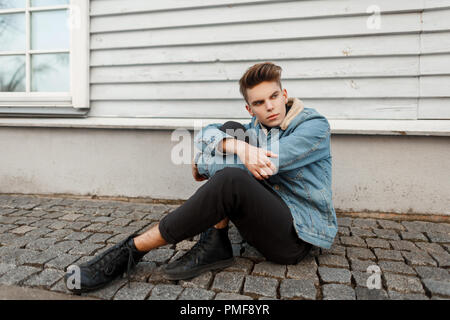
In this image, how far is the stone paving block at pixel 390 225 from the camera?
9.40 feet

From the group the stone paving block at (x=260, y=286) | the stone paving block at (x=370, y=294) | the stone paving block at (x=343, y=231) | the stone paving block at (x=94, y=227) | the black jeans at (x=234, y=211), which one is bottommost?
the stone paving block at (x=260, y=286)

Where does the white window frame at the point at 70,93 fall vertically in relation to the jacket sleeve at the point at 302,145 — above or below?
above

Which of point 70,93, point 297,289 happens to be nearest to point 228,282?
point 297,289

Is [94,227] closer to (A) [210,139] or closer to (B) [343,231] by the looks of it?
(A) [210,139]

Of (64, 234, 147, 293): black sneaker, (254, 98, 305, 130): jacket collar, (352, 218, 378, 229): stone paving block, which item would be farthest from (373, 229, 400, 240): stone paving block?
(64, 234, 147, 293): black sneaker

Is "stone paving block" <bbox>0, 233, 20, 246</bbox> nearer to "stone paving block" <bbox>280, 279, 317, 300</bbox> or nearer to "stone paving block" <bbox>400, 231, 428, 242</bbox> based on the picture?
"stone paving block" <bbox>280, 279, 317, 300</bbox>

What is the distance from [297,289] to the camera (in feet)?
5.87

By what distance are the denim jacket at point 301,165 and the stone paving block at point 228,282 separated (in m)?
0.45

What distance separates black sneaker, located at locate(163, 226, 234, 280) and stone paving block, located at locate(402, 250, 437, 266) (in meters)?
1.22

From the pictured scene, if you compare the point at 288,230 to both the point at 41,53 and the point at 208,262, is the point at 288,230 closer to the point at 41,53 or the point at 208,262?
the point at 208,262

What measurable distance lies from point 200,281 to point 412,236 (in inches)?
73.1

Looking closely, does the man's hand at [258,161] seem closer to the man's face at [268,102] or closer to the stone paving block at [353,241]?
the man's face at [268,102]

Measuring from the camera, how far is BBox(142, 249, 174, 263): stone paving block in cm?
218

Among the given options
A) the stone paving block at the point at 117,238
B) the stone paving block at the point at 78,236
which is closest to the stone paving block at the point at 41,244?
the stone paving block at the point at 78,236
